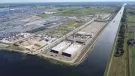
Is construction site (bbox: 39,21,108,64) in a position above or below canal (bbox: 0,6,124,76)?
above

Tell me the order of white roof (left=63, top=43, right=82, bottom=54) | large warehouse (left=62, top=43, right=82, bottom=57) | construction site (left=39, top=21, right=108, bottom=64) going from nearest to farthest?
construction site (left=39, top=21, right=108, bottom=64), large warehouse (left=62, top=43, right=82, bottom=57), white roof (left=63, top=43, right=82, bottom=54)

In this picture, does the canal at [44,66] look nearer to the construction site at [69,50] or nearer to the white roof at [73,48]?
the construction site at [69,50]

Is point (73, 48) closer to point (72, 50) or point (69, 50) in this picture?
point (72, 50)

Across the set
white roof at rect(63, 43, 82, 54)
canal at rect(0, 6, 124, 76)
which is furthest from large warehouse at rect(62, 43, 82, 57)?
canal at rect(0, 6, 124, 76)

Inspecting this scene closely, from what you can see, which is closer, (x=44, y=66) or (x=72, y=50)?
(x=44, y=66)

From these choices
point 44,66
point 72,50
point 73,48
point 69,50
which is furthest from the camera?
point 73,48

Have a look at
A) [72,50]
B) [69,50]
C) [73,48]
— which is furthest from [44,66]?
[73,48]

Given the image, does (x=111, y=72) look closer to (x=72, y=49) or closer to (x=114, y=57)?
(x=114, y=57)

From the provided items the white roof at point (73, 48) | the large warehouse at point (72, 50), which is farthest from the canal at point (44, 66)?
the white roof at point (73, 48)

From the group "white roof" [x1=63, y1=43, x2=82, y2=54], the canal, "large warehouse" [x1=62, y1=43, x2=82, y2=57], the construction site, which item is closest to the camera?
the canal

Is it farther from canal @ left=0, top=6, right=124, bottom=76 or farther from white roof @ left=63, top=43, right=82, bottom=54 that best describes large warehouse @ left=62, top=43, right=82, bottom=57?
canal @ left=0, top=6, right=124, bottom=76
